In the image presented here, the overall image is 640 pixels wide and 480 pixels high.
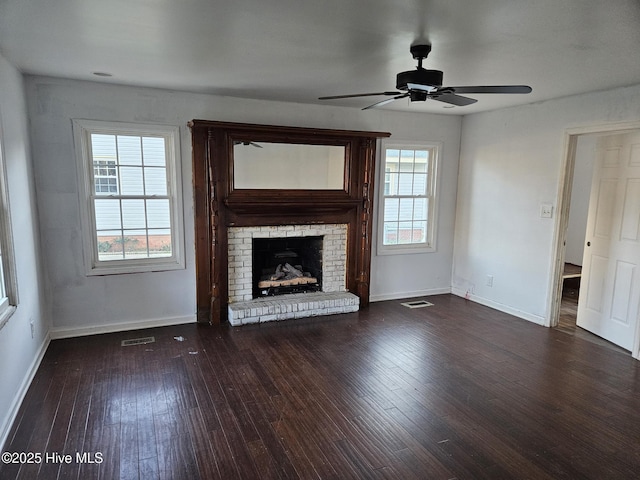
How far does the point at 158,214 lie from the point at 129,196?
333 millimetres

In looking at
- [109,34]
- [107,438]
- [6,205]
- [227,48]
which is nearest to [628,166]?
[227,48]

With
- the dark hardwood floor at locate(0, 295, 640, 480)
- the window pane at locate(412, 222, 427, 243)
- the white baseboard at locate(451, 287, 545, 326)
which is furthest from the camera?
the window pane at locate(412, 222, 427, 243)

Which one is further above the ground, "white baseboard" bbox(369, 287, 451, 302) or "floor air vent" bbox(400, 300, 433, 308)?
"white baseboard" bbox(369, 287, 451, 302)

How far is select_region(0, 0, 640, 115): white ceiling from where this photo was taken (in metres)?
2.10

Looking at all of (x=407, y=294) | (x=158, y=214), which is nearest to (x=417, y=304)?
(x=407, y=294)

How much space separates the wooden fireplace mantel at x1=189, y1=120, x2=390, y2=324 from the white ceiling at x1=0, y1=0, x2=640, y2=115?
2.13 ft

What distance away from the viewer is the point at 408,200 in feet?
18.3

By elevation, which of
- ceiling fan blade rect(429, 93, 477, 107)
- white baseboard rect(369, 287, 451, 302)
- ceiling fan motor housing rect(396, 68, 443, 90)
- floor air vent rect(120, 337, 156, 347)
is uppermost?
ceiling fan motor housing rect(396, 68, 443, 90)

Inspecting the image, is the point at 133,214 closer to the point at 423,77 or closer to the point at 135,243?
the point at 135,243

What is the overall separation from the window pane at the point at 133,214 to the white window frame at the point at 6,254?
1341mm

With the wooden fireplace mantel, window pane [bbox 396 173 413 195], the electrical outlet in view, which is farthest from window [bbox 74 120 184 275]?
the electrical outlet

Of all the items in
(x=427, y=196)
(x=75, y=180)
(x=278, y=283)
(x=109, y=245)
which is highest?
(x=75, y=180)

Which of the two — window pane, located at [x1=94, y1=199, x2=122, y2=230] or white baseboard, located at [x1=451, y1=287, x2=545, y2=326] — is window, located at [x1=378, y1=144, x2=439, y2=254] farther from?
window pane, located at [x1=94, y1=199, x2=122, y2=230]

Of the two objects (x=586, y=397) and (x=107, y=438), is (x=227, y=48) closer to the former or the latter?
(x=107, y=438)
